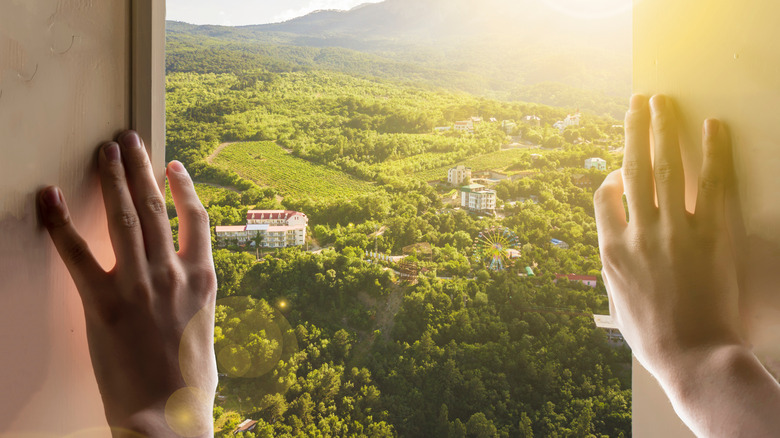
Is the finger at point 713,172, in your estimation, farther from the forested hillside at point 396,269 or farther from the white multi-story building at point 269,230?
the white multi-story building at point 269,230

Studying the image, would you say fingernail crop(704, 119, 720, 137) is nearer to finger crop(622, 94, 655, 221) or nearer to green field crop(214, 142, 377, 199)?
finger crop(622, 94, 655, 221)

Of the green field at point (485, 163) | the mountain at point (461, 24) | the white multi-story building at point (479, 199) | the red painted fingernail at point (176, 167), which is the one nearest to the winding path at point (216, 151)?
the mountain at point (461, 24)

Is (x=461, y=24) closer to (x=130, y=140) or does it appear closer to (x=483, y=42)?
(x=483, y=42)

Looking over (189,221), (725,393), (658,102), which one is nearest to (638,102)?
(658,102)

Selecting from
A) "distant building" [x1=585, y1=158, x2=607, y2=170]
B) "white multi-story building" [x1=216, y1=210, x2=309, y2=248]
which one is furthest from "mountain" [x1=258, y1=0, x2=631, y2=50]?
"white multi-story building" [x1=216, y1=210, x2=309, y2=248]

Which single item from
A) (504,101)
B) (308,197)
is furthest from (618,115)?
(308,197)

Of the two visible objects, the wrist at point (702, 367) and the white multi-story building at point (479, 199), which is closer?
the wrist at point (702, 367)
